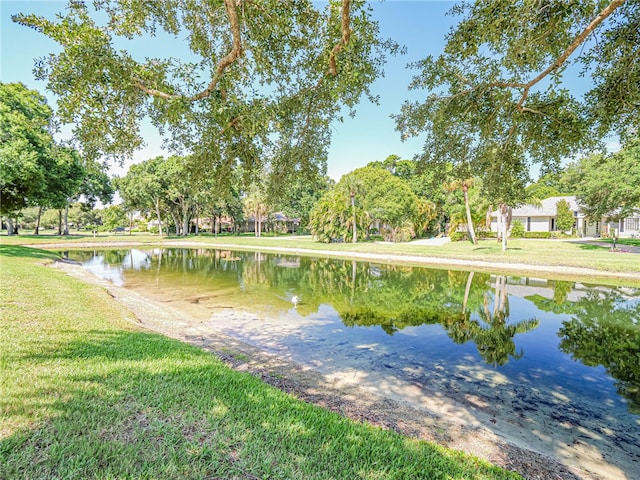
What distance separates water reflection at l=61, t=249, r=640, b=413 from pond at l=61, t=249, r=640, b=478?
0.04 metres

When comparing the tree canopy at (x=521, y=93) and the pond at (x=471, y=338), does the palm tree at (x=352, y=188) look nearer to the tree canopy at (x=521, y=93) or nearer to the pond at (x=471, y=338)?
the pond at (x=471, y=338)

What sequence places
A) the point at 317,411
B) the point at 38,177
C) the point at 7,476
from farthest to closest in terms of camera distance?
1. the point at 38,177
2. the point at 317,411
3. the point at 7,476

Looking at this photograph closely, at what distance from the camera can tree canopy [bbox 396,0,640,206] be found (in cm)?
453

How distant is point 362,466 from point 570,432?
124 inches

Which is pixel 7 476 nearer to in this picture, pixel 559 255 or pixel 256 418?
pixel 256 418

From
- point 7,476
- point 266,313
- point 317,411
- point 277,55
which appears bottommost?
point 266,313

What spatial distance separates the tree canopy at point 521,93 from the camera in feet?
14.9

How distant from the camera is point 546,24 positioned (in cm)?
455

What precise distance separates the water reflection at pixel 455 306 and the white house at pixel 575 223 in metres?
29.0

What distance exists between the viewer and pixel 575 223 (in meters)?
38.5

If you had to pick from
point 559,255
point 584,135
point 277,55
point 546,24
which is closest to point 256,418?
point 277,55

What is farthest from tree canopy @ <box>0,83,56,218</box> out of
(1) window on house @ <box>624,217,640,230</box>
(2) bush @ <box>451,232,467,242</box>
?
(1) window on house @ <box>624,217,640,230</box>

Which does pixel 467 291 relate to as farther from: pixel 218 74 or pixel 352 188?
pixel 352 188

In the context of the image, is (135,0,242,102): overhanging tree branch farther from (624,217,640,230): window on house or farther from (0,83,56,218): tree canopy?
(624,217,640,230): window on house
